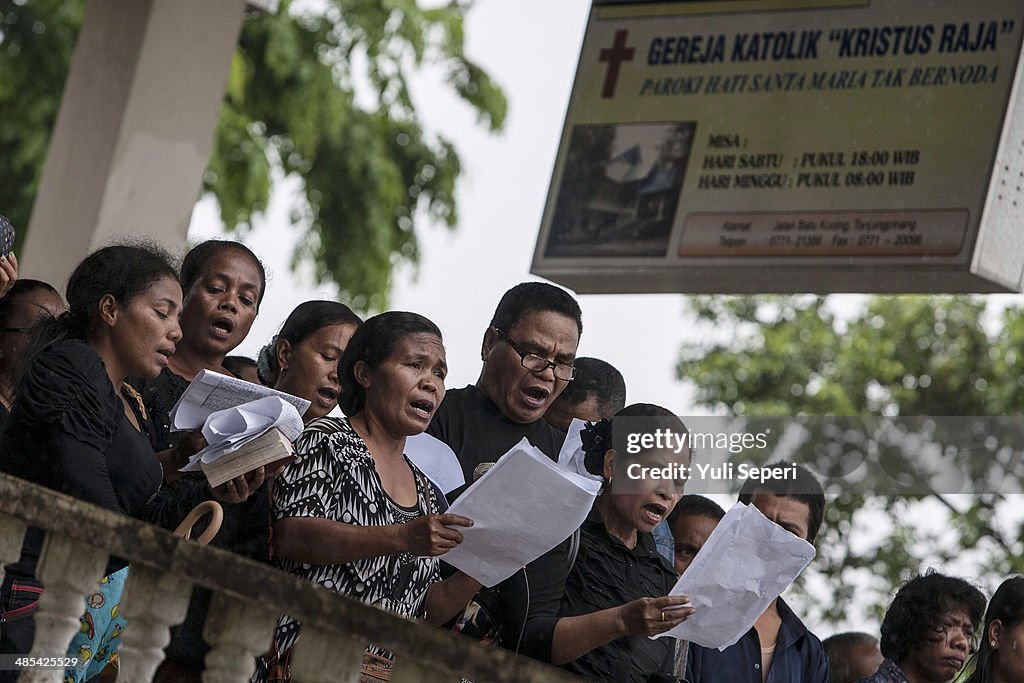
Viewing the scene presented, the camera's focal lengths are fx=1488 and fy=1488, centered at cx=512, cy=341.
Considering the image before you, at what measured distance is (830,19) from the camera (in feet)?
18.0

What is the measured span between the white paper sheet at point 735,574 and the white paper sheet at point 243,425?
0.98 metres

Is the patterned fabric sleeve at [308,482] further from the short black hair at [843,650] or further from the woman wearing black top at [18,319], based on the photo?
the short black hair at [843,650]

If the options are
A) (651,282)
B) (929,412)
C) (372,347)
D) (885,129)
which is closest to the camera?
(372,347)

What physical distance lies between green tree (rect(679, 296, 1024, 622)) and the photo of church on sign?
777 cm

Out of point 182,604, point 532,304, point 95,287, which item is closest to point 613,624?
point 182,604

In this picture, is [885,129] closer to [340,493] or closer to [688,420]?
[688,420]

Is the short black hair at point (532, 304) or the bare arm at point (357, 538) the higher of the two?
the short black hair at point (532, 304)

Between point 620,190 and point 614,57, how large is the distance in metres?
0.57

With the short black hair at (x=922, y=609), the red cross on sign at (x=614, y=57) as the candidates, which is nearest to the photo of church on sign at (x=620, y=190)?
the red cross on sign at (x=614, y=57)

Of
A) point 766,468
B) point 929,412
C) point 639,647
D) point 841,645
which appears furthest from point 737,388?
point 639,647

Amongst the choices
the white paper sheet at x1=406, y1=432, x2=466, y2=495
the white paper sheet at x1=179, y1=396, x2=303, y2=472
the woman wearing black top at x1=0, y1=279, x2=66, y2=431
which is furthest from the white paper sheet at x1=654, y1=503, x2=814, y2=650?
the woman wearing black top at x1=0, y1=279, x2=66, y2=431

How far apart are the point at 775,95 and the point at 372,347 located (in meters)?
2.38

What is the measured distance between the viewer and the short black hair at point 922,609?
4.64 m

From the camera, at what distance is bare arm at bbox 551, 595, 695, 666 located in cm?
333
